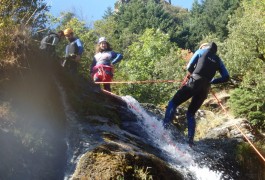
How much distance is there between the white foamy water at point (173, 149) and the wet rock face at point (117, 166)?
138 centimetres

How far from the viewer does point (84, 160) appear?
5965 millimetres

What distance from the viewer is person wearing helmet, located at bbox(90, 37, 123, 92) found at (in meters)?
11.2

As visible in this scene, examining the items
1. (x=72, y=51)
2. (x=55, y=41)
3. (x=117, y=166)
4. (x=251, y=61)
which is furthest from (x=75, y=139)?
(x=251, y=61)

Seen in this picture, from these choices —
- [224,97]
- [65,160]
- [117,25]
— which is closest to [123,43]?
[117,25]

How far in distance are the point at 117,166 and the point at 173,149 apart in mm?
3481

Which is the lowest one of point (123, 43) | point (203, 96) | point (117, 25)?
point (203, 96)

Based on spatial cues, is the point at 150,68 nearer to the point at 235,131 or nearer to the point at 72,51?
the point at 235,131

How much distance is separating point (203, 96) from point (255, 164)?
210 cm

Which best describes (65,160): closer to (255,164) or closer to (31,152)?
(31,152)

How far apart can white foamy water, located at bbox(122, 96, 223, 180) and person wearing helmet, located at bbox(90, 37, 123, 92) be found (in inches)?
43.1

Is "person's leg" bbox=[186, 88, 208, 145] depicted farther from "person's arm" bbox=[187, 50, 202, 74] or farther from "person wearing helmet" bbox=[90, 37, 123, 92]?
"person wearing helmet" bbox=[90, 37, 123, 92]

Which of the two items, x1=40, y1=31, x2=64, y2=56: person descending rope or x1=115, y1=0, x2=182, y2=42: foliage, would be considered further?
x1=115, y1=0, x2=182, y2=42: foliage

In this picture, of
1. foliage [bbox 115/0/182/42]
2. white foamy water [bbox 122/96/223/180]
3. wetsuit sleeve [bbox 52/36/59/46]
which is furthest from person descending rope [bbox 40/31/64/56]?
foliage [bbox 115/0/182/42]

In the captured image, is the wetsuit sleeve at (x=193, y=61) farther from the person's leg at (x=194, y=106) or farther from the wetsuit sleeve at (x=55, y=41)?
the wetsuit sleeve at (x=55, y=41)
